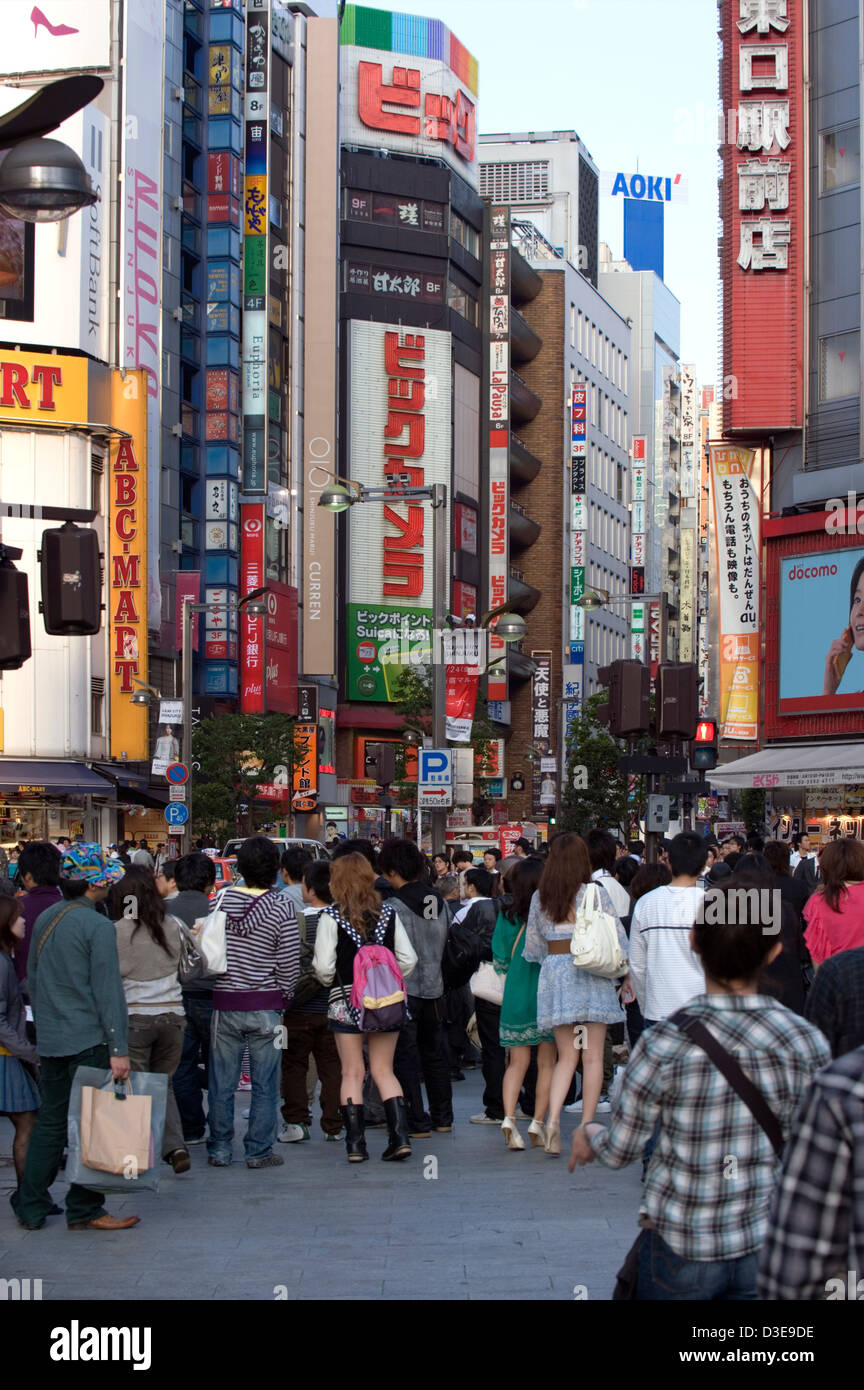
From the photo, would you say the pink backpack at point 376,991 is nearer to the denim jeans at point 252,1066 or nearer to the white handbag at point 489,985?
the denim jeans at point 252,1066

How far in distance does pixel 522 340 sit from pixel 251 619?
31.4 m

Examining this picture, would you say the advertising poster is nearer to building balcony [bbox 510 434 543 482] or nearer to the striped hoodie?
the striped hoodie

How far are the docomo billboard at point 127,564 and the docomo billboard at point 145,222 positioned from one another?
1.60m

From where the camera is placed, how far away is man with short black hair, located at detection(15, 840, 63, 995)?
1109 cm

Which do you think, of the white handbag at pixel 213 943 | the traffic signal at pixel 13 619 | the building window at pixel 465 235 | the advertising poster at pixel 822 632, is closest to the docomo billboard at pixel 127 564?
the advertising poster at pixel 822 632

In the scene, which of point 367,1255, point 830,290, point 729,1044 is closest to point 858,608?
point 830,290

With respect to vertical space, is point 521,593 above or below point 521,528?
below

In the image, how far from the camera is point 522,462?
83312 millimetres

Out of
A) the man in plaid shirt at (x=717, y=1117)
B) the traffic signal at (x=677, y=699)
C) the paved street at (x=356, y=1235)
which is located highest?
the traffic signal at (x=677, y=699)

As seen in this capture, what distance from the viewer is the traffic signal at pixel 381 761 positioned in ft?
224

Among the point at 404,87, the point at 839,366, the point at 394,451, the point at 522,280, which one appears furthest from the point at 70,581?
the point at 522,280

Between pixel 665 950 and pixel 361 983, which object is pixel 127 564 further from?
pixel 665 950

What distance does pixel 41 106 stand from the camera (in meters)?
7.43

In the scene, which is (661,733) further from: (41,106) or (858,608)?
(858,608)
